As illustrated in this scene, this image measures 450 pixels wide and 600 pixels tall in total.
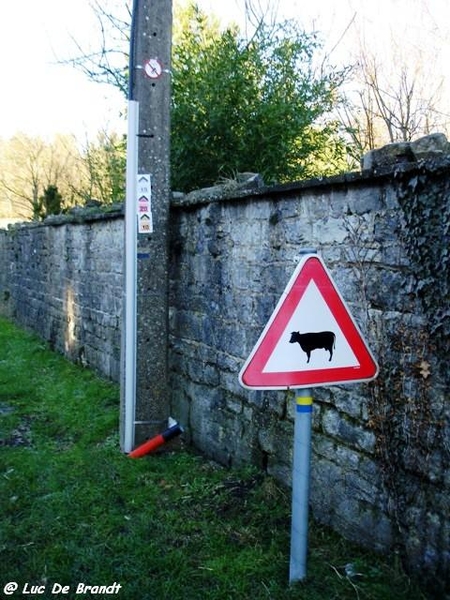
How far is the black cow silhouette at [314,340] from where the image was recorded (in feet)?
7.09

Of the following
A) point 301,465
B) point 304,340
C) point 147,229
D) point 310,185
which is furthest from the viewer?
point 147,229

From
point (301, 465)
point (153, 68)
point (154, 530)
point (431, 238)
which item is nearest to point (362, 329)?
point (431, 238)

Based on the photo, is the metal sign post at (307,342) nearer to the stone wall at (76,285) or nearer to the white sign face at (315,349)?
the white sign face at (315,349)

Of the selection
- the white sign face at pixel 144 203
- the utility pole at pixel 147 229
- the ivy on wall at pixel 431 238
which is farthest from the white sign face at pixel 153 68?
the ivy on wall at pixel 431 238

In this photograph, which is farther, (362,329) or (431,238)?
(362,329)

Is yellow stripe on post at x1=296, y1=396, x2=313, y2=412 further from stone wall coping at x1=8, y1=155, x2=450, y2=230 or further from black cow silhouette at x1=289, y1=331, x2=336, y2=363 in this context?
stone wall coping at x1=8, y1=155, x2=450, y2=230

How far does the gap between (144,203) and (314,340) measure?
90.5 inches

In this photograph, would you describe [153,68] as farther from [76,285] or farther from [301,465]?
[76,285]

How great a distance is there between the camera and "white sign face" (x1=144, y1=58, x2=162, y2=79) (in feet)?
13.1

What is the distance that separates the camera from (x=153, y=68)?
4020 mm

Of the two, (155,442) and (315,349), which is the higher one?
(315,349)

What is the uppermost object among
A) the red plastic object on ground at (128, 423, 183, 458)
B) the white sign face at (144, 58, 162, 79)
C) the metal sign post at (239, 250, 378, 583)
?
the white sign face at (144, 58, 162, 79)

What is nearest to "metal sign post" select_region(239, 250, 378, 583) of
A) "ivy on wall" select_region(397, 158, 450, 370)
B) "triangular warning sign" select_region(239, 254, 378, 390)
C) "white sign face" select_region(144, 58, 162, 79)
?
"triangular warning sign" select_region(239, 254, 378, 390)

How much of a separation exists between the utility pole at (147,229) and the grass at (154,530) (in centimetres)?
37
